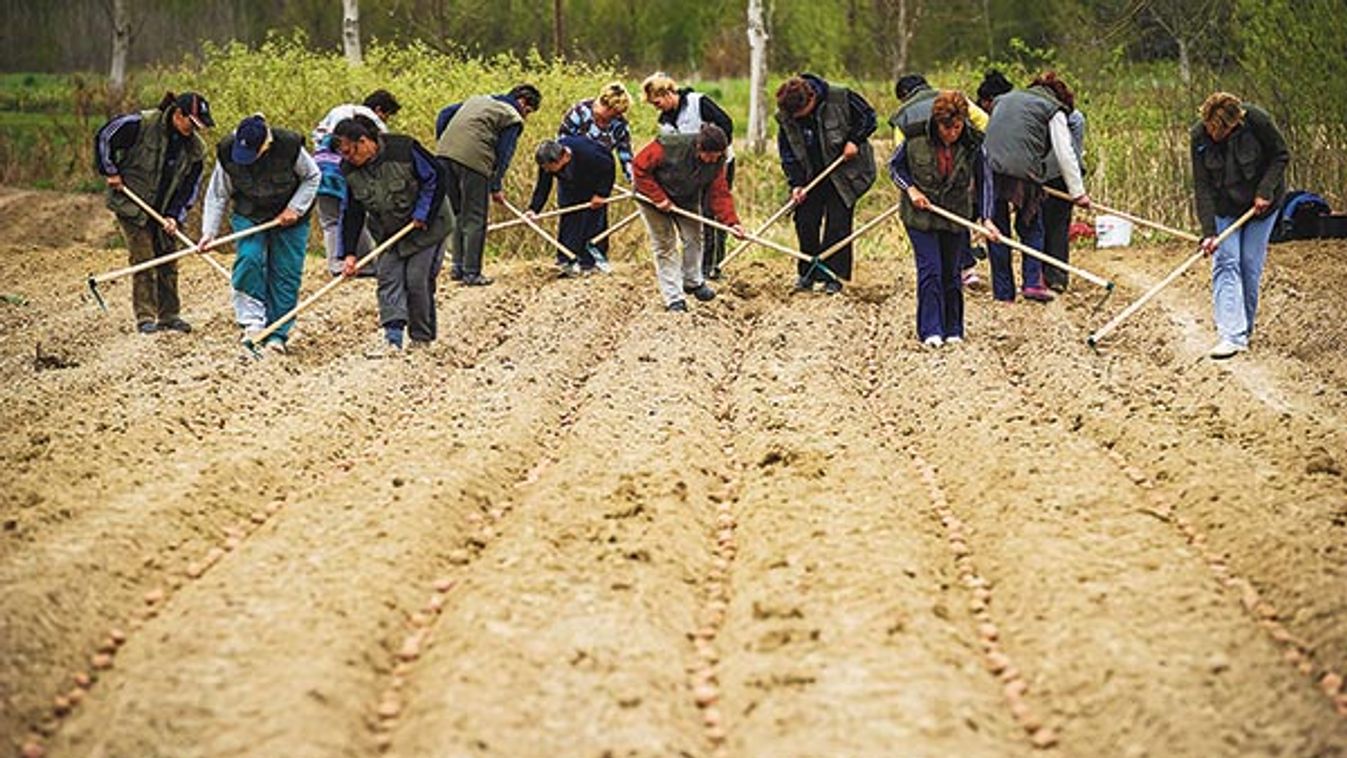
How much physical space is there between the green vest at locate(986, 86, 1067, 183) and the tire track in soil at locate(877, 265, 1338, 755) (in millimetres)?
3338

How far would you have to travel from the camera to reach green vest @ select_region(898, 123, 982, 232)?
10070 mm

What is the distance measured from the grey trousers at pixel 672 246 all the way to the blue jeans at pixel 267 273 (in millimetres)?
2436

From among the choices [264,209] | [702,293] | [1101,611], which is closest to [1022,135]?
[702,293]

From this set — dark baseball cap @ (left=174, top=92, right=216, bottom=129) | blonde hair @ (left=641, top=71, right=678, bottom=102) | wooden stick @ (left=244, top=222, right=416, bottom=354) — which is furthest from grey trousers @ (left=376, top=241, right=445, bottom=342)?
blonde hair @ (left=641, top=71, right=678, bottom=102)

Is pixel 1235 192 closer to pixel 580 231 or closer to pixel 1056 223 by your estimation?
pixel 1056 223

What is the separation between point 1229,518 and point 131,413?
210 inches

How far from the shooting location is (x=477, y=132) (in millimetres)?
12719

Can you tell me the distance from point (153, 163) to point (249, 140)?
1.30m

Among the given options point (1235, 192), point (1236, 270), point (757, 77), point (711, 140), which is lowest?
point (1236, 270)

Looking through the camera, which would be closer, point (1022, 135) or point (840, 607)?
point (840, 607)

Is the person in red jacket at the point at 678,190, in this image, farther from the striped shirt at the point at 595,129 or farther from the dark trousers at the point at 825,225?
the striped shirt at the point at 595,129

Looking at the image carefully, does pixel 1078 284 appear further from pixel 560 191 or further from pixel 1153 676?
pixel 1153 676

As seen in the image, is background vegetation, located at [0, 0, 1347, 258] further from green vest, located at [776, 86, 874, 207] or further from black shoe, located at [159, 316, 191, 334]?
black shoe, located at [159, 316, 191, 334]

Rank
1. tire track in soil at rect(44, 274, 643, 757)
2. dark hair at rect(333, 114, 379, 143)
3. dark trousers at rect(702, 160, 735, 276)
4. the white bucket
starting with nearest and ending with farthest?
1. tire track in soil at rect(44, 274, 643, 757)
2. dark hair at rect(333, 114, 379, 143)
3. dark trousers at rect(702, 160, 735, 276)
4. the white bucket
